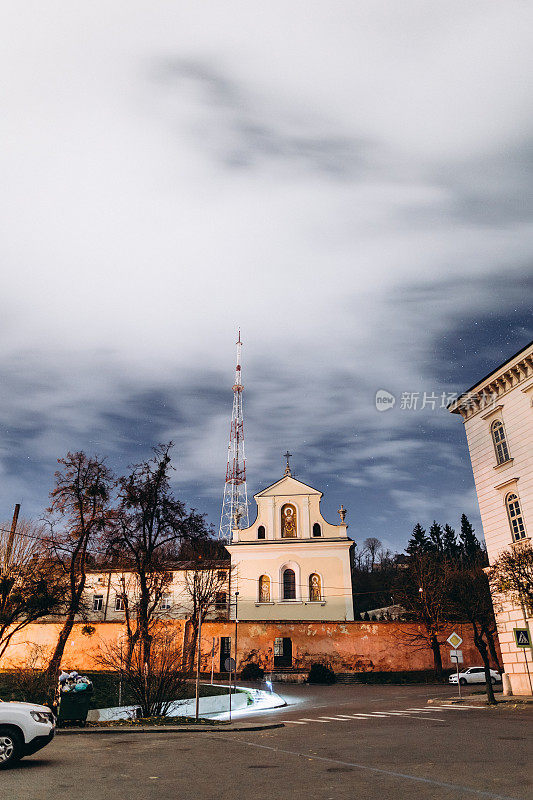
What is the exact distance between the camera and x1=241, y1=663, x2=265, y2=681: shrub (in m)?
42.9

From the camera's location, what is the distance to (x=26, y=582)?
3181 centimetres

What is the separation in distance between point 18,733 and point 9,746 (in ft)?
0.79

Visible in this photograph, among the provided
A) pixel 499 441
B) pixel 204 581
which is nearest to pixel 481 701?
pixel 499 441

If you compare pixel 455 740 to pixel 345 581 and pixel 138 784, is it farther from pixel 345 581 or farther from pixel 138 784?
pixel 345 581

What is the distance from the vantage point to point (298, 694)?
34.1 meters

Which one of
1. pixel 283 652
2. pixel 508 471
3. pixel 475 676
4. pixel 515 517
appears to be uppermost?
pixel 508 471

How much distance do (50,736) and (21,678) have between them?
16.4m

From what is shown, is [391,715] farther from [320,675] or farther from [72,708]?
[320,675]

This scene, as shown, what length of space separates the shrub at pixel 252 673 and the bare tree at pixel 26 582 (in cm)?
1669

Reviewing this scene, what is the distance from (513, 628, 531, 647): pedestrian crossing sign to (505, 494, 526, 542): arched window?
3939 mm

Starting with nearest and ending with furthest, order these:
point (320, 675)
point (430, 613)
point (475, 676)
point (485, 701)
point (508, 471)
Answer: point (485, 701) → point (508, 471) → point (475, 676) → point (320, 675) → point (430, 613)

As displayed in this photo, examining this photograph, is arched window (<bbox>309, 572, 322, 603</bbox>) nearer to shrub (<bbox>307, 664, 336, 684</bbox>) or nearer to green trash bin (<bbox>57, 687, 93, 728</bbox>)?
shrub (<bbox>307, 664, 336, 684</bbox>)

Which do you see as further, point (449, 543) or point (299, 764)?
point (449, 543)

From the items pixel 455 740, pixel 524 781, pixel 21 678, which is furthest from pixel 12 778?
pixel 21 678
